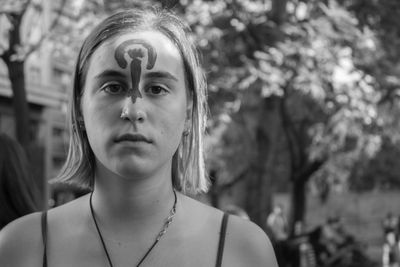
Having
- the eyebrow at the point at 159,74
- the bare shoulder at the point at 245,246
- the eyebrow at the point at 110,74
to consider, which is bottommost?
the bare shoulder at the point at 245,246

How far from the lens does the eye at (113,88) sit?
67.6 inches

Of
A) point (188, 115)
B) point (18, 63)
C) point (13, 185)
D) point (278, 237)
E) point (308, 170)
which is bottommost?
point (308, 170)

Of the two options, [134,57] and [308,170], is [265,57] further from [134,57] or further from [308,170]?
[308,170]

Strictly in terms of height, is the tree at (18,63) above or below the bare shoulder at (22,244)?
below

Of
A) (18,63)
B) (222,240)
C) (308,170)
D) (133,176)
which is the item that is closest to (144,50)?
(133,176)

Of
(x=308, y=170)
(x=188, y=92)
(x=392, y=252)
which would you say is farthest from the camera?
(x=308, y=170)

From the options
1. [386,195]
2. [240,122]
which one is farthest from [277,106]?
[386,195]

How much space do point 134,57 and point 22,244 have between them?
55 centimetres

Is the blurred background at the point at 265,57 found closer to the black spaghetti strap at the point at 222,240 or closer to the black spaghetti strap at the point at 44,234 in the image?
the black spaghetti strap at the point at 44,234

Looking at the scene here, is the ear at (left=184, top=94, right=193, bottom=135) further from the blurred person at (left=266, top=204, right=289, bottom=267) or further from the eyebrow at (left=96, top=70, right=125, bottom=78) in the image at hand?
the blurred person at (left=266, top=204, right=289, bottom=267)

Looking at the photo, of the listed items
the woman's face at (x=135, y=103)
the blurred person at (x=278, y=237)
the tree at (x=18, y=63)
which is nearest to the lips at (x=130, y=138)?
the woman's face at (x=135, y=103)

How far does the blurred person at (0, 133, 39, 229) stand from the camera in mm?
2965

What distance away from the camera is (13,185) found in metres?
3.02

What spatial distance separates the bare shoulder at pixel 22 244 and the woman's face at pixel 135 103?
0.75ft
